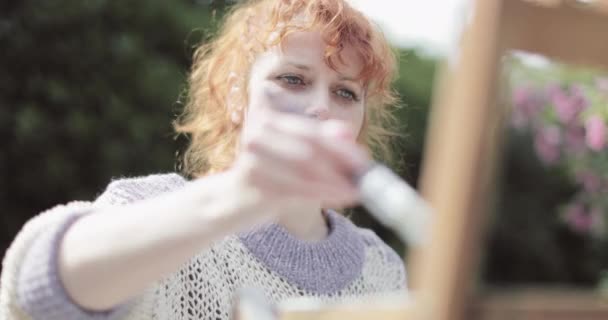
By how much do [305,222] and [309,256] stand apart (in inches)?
4.1

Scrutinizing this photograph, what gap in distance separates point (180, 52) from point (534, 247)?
248cm

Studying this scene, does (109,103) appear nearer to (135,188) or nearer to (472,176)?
(135,188)

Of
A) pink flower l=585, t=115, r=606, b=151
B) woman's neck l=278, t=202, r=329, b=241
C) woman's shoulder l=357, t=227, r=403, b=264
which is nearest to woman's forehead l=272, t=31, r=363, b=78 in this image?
woman's neck l=278, t=202, r=329, b=241

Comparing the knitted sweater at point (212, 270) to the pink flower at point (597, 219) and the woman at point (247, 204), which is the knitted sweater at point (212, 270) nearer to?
the woman at point (247, 204)

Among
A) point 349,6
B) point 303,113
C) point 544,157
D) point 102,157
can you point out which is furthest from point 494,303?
point 544,157

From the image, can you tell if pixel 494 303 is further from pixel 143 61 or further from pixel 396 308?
pixel 143 61

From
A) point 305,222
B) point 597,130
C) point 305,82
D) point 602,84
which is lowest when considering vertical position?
point 305,222

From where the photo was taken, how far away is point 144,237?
89 cm

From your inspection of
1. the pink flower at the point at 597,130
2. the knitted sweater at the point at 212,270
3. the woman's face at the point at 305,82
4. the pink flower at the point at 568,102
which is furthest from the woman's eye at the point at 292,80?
the pink flower at the point at 568,102

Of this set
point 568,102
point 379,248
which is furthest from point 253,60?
point 568,102

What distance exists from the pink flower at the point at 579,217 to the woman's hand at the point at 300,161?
4.03m

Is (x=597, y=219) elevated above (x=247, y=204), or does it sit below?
above

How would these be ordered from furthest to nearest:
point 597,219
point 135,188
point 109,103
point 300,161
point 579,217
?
1. point 579,217
2. point 597,219
3. point 109,103
4. point 135,188
5. point 300,161

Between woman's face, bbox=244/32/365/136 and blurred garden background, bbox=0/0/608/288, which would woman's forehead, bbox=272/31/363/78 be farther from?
blurred garden background, bbox=0/0/608/288
